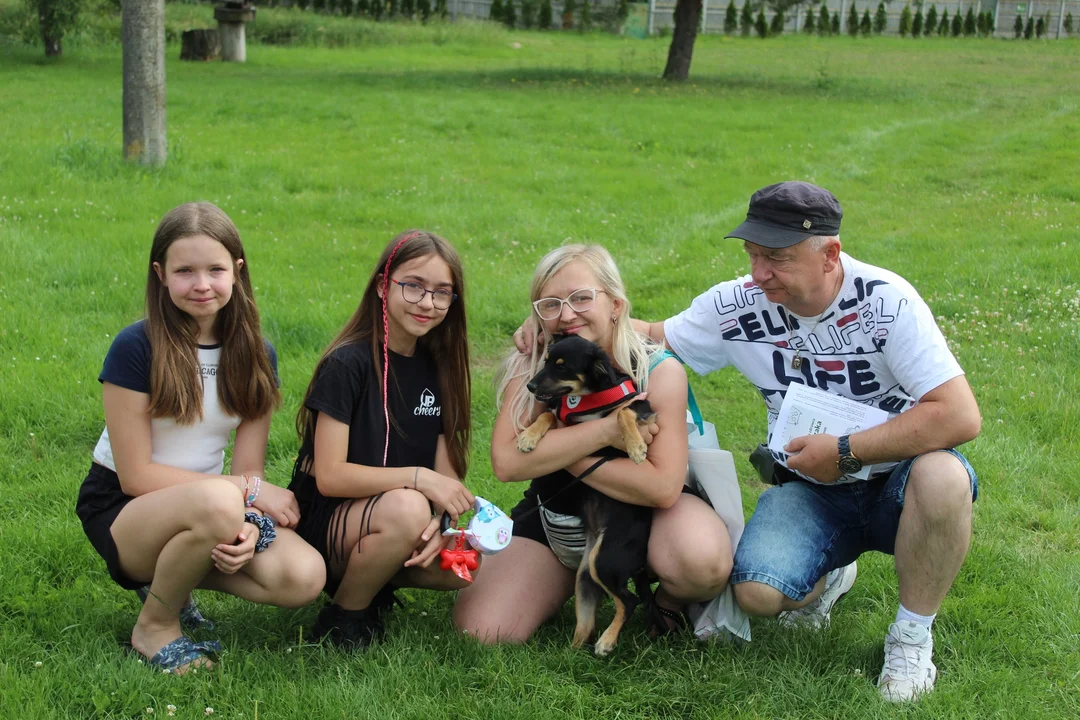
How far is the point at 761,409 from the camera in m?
5.74

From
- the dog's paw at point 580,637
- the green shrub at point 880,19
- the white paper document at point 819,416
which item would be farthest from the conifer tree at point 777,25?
the dog's paw at point 580,637

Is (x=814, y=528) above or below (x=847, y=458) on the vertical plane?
below

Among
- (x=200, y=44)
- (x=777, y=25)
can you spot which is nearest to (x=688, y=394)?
(x=200, y=44)

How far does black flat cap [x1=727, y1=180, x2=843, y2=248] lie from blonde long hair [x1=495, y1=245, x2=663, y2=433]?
0.45 m

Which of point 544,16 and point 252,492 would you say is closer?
point 252,492

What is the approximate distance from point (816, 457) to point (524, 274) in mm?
4732

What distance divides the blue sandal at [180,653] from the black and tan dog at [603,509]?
46.3 inches

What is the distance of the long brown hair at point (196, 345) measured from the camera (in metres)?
3.13

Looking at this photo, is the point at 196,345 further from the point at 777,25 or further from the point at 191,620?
the point at 777,25

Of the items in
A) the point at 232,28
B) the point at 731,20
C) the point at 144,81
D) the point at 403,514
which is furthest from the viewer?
the point at 731,20

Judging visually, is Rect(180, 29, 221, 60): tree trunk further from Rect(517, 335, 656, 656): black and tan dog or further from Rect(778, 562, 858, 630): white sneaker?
Rect(778, 562, 858, 630): white sneaker

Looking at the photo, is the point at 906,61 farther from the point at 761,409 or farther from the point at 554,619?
the point at 554,619

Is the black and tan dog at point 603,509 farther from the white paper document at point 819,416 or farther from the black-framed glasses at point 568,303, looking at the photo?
the white paper document at point 819,416

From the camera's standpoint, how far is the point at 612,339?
3490mm
